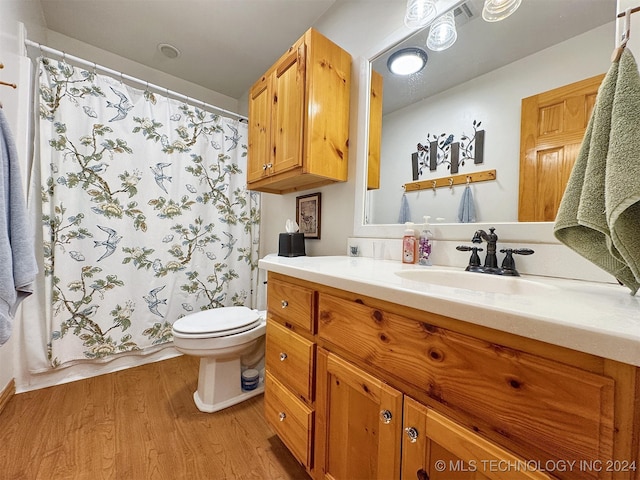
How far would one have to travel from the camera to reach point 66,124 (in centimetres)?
150

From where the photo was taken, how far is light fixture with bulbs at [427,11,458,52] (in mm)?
1063

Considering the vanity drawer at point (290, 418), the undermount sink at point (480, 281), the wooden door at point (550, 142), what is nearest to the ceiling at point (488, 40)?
the wooden door at point (550, 142)

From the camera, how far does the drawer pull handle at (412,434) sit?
0.56 m

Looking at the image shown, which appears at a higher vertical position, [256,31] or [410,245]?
[256,31]

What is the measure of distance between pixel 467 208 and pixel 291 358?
2.98ft

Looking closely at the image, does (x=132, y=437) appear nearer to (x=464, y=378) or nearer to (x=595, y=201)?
(x=464, y=378)

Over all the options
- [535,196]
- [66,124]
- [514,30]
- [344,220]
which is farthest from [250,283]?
[514,30]

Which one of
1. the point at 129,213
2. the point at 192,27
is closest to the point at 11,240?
the point at 129,213

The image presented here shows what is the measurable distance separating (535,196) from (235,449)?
1574 millimetres

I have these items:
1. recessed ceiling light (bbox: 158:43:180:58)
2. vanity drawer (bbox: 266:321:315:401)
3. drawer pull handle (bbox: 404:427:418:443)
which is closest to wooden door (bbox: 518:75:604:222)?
drawer pull handle (bbox: 404:427:418:443)

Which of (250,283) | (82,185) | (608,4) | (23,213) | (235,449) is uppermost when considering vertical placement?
(608,4)

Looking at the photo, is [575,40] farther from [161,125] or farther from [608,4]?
[161,125]

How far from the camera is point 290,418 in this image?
0.93 meters

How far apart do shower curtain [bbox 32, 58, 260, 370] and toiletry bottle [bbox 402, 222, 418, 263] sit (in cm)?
153
